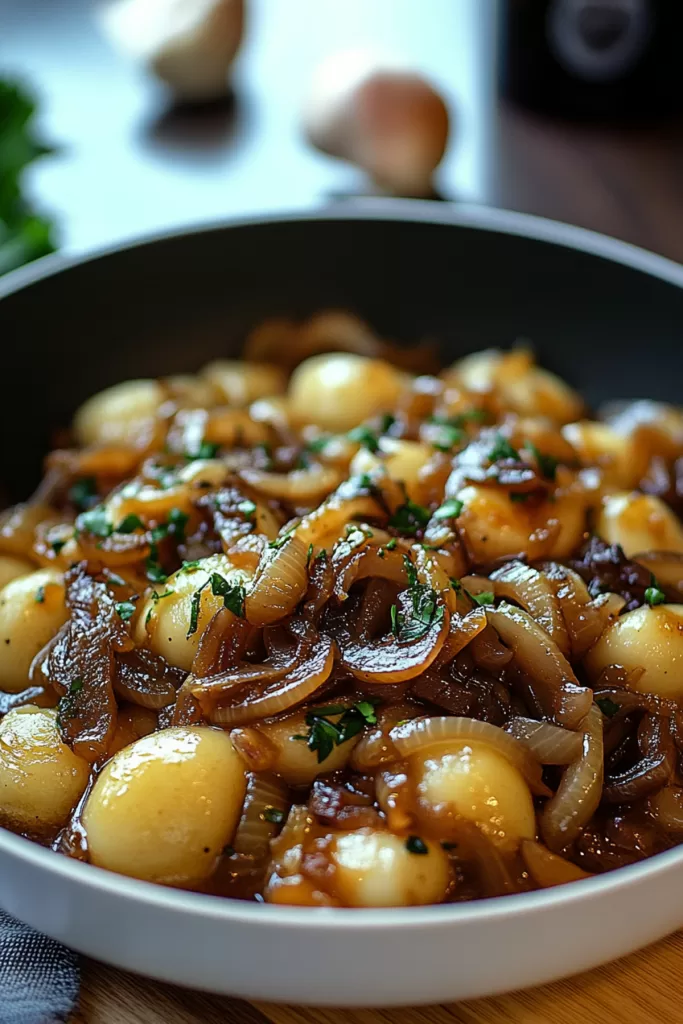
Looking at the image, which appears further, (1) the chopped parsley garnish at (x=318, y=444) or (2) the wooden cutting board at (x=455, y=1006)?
(1) the chopped parsley garnish at (x=318, y=444)

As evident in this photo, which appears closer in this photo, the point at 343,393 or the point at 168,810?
the point at 168,810

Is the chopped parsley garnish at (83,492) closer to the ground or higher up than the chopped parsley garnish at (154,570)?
closer to the ground

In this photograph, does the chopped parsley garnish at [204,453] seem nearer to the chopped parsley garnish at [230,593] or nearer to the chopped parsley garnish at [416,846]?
the chopped parsley garnish at [230,593]

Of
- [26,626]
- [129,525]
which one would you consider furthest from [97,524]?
[26,626]

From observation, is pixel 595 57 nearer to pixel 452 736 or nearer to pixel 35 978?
pixel 452 736

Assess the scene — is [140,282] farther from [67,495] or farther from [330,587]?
[330,587]

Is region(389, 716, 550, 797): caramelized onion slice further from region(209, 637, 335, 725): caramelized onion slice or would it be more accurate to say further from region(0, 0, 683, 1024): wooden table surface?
region(0, 0, 683, 1024): wooden table surface

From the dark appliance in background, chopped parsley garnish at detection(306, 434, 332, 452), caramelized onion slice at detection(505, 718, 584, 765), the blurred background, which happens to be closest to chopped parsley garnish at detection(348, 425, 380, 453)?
chopped parsley garnish at detection(306, 434, 332, 452)

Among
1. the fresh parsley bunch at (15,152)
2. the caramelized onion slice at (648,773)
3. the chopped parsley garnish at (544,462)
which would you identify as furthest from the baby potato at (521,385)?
the fresh parsley bunch at (15,152)
